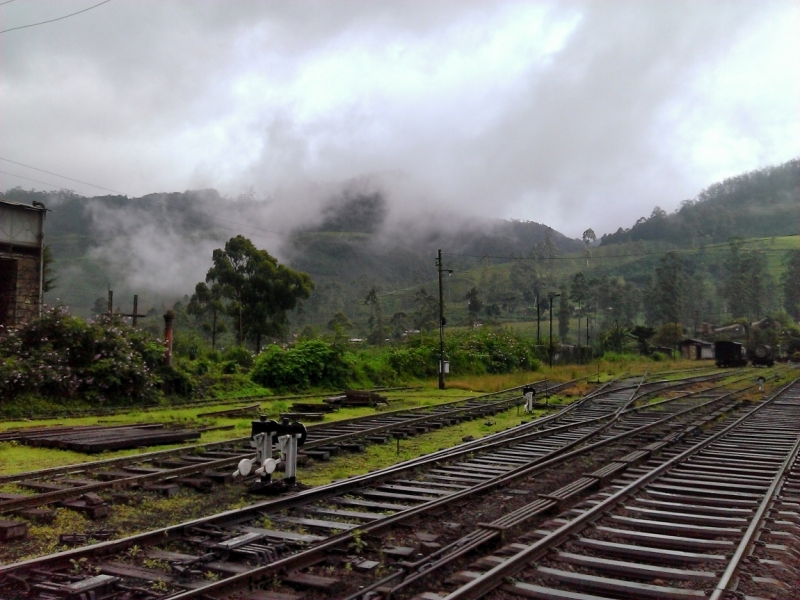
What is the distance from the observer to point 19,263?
21.6 m

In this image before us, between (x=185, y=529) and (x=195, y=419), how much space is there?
1045cm

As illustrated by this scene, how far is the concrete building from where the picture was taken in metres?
21.3

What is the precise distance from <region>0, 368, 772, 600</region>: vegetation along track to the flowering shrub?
12.3 meters

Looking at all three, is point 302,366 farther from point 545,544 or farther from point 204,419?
point 545,544

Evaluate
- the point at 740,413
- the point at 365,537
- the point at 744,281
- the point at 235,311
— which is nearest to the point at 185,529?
the point at 365,537

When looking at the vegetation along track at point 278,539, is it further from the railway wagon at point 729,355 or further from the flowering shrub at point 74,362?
the railway wagon at point 729,355

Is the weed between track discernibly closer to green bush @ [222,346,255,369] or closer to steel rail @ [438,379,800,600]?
steel rail @ [438,379,800,600]

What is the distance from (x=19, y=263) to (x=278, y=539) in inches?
765

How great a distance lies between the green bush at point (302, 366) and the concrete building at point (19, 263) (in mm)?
7747

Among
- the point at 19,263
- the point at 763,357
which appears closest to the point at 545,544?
the point at 19,263

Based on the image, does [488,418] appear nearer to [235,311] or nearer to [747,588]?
[747,588]

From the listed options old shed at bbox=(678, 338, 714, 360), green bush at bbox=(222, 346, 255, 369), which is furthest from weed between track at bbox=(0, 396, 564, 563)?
old shed at bbox=(678, 338, 714, 360)

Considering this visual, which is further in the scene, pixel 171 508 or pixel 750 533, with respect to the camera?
pixel 171 508

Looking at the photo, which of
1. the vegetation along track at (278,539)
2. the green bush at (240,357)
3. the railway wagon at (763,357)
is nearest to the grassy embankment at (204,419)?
the vegetation along track at (278,539)
